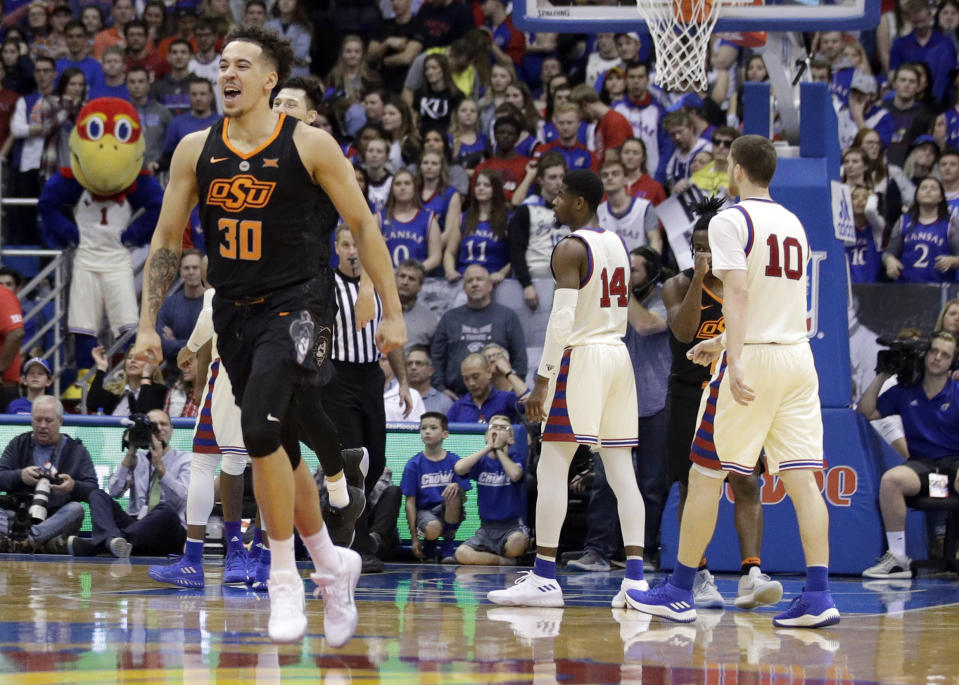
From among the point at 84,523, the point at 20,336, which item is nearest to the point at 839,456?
the point at 84,523

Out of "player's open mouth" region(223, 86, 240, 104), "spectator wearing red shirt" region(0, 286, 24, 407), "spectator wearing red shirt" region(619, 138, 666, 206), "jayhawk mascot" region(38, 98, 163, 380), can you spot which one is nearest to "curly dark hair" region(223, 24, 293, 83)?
"player's open mouth" region(223, 86, 240, 104)

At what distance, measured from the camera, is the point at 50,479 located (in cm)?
1173

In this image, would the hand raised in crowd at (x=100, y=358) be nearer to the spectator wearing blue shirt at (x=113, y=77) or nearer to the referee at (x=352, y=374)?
the spectator wearing blue shirt at (x=113, y=77)

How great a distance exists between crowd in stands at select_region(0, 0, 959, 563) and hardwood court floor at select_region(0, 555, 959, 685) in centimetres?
296

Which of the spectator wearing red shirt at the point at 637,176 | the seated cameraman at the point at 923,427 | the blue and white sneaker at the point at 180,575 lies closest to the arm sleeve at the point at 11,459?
the blue and white sneaker at the point at 180,575

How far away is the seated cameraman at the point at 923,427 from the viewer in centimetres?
1073

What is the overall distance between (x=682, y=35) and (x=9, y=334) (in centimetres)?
662

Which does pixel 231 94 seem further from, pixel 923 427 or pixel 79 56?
pixel 79 56

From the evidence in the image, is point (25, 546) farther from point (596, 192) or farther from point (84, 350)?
point (596, 192)

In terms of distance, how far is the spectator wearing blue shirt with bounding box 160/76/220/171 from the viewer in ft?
52.4

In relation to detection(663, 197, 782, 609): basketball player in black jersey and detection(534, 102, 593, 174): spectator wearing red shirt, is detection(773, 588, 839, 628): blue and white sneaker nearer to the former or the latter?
detection(663, 197, 782, 609): basketball player in black jersey

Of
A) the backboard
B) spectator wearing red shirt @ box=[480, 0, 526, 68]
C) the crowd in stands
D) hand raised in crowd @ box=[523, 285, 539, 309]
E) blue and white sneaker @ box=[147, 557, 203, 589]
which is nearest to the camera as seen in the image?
blue and white sneaker @ box=[147, 557, 203, 589]

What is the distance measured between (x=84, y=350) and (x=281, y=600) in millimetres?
9471

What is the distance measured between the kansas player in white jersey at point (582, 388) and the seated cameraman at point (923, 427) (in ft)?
9.77
